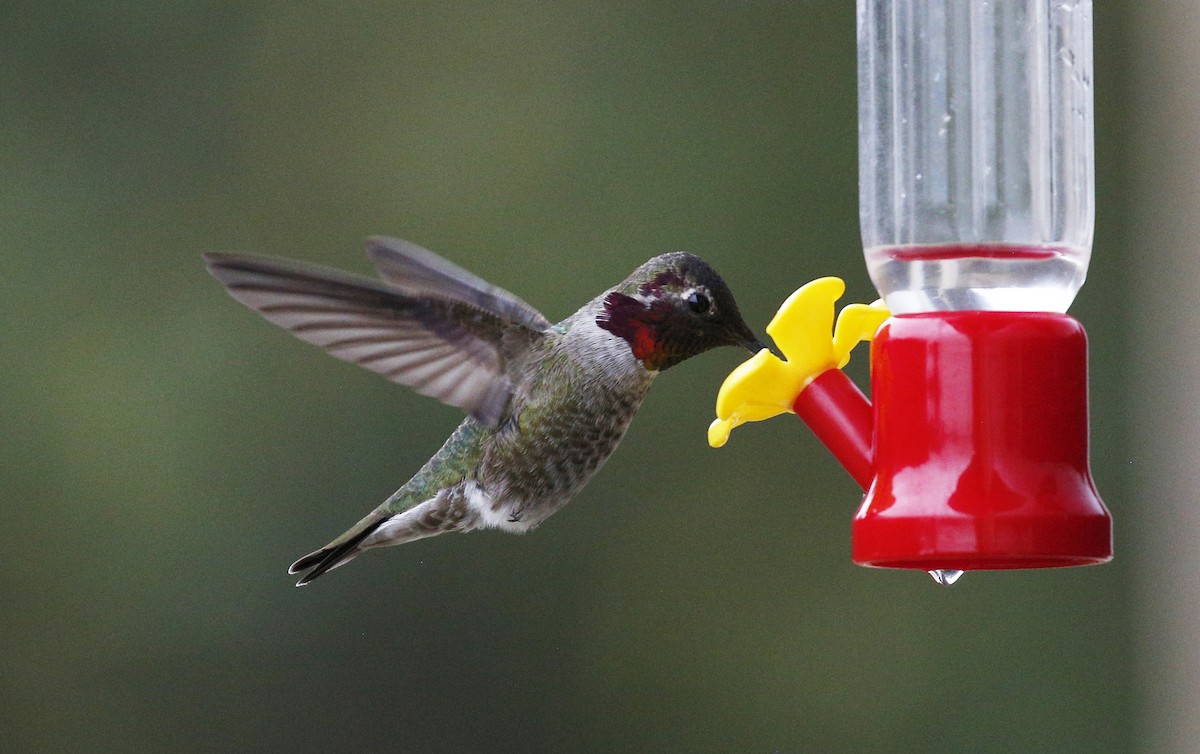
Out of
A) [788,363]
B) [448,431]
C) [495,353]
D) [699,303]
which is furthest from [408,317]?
[448,431]

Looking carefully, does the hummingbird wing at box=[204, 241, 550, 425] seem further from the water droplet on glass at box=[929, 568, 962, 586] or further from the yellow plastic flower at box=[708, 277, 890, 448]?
the water droplet on glass at box=[929, 568, 962, 586]

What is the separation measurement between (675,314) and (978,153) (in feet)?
1.85

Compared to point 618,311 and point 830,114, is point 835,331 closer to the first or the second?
point 618,311

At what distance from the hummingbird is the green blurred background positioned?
275 cm

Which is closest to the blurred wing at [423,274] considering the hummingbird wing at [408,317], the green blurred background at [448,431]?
the hummingbird wing at [408,317]

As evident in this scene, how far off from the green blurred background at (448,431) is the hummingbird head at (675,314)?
3.06m

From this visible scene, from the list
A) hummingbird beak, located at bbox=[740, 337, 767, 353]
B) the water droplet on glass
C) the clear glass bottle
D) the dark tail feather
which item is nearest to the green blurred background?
the dark tail feather

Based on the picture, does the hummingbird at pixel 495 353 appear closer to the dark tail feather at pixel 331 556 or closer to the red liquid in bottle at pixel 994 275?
the dark tail feather at pixel 331 556

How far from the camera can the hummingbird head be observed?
265 centimetres

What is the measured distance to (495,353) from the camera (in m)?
2.89

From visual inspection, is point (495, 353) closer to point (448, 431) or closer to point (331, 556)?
point (331, 556)

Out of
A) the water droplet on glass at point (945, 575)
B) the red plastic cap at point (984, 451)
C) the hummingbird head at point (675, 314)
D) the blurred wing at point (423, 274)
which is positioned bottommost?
the water droplet on glass at point (945, 575)

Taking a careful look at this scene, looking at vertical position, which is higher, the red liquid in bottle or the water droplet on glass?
the red liquid in bottle

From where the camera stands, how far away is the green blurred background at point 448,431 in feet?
19.4
